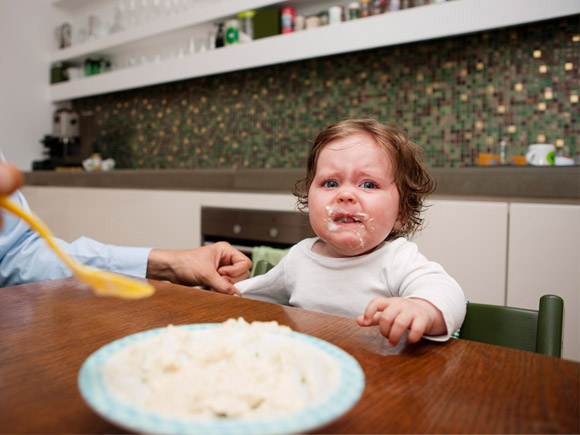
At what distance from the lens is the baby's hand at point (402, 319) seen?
1.90 feet

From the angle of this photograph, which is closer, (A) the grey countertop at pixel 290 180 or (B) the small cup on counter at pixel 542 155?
(A) the grey countertop at pixel 290 180

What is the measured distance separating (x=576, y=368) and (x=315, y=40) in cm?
235

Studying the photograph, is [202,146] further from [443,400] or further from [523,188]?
[443,400]

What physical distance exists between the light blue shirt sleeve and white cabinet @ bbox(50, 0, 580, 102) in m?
1.75

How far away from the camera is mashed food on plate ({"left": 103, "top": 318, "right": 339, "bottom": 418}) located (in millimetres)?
368

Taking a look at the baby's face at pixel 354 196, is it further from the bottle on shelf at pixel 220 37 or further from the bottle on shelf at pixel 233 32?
the bottle on shelf at pixel 220 37

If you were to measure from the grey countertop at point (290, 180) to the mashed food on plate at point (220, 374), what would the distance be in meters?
1.50

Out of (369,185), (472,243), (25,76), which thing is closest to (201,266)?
(369,185)

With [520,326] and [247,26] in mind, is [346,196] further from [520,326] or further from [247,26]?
[247,26]

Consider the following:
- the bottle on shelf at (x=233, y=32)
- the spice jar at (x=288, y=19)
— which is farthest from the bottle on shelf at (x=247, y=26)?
the spice jar at (x=288, y=19)

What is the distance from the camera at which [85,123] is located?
12.3 ft

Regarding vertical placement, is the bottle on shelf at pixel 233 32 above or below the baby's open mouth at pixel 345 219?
above

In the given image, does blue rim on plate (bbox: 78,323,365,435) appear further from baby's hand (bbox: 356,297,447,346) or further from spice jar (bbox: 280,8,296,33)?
spice jar (bbox: 280,8,296,33)

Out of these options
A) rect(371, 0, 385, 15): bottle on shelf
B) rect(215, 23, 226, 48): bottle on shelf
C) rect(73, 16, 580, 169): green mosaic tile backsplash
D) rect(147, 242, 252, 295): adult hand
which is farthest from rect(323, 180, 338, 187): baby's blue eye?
rect(215, 23, 226, 48): bottle on shelf
